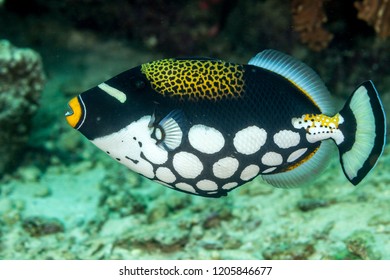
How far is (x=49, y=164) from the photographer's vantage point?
5043 millimetres

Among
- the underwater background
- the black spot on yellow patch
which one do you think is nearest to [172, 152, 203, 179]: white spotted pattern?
the black spot on yellow patch

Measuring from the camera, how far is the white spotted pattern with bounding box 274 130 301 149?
216 cm

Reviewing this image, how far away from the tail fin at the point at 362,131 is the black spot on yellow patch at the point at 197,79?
58cm

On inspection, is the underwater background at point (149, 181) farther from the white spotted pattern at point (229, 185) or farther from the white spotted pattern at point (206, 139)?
the white spotted pattern at point (206, 139)

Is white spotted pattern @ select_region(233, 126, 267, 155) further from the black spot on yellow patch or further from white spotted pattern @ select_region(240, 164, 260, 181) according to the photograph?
the black spot on yellow patch

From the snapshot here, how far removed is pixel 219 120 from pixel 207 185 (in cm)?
36

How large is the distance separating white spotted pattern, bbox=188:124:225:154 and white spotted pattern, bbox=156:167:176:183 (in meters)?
0.18

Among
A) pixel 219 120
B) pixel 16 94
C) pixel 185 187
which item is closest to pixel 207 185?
pixel 185 187

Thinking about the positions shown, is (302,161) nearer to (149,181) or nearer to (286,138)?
(286,138)

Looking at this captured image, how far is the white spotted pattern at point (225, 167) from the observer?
2158mm

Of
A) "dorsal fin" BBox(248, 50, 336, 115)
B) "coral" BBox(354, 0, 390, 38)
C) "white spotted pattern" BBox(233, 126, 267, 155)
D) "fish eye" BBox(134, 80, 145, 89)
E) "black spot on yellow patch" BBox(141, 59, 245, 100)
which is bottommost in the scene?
"white spotted pattern" BBox(233, 126, 267, 155)

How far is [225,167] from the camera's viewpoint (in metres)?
2.17

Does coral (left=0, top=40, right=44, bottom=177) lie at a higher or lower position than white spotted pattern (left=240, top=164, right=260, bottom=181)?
lower
